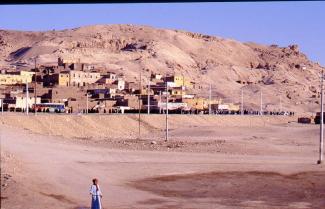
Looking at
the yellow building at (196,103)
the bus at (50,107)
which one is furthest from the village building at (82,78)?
the bus at (50,107)

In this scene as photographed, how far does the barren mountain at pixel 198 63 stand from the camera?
392 feet

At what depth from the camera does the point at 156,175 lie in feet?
71.7

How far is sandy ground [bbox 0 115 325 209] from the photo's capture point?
53.0 feet

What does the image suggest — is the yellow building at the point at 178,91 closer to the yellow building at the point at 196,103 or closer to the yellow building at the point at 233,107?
the yellow building at the point at 196,103

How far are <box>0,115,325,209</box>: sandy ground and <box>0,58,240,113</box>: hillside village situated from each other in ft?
84.3

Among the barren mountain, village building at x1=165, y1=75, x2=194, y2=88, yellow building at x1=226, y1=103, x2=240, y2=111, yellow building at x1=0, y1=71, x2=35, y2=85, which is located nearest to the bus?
yellow building at x1=0, y1=71, x2=35, y2=85

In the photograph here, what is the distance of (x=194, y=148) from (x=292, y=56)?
16759cm

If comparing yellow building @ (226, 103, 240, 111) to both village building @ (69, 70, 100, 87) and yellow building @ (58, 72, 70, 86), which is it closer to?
village building @ (69, 70, 100, 87)

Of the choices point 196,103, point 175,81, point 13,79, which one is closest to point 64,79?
point 13,79

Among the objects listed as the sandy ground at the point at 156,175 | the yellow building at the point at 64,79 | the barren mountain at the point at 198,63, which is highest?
the barren mountain at the point at 198,63

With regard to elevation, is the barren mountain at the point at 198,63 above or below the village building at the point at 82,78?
above

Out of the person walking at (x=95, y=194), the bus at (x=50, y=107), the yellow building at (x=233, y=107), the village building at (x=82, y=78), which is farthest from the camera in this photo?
the yellow building at (x=233, y=107)

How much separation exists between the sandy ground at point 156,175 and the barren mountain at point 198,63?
73667mm

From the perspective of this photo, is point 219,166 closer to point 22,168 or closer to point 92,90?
point 22,168
